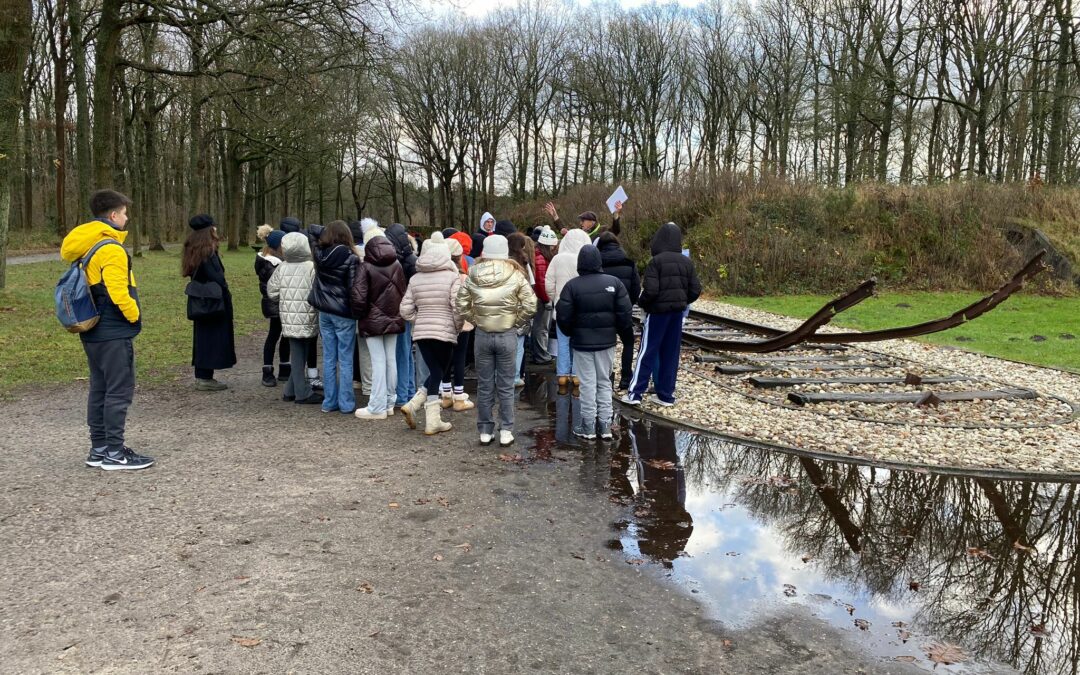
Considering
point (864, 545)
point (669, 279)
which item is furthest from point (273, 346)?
point (864, 545)

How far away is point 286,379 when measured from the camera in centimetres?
947

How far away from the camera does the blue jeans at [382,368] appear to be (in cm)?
764

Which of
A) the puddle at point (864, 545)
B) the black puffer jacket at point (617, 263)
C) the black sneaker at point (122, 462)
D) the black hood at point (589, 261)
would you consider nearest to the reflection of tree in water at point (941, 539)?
the puddle at point (864, 545)

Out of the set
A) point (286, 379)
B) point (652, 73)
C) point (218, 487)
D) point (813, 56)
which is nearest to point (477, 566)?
point (218, 487)

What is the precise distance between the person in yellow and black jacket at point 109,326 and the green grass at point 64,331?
3652 mm

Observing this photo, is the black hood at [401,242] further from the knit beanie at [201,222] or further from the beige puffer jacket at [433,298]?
the knit beanie at [201,222]

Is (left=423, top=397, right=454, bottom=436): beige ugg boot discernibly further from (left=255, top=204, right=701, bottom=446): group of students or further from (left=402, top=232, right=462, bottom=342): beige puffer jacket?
(left=402, top=232, right=462, bottom=342): beige puffer jacket

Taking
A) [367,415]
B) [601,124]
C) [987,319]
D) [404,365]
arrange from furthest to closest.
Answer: [601,124] → [987,319] → [404,365] → [367,415]

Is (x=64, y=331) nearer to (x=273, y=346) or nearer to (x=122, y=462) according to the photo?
(x=273, y=346)

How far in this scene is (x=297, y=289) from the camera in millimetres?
8000

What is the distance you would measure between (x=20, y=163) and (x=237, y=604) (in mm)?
32176

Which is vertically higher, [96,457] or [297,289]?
[297,289]

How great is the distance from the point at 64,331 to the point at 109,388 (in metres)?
7.79

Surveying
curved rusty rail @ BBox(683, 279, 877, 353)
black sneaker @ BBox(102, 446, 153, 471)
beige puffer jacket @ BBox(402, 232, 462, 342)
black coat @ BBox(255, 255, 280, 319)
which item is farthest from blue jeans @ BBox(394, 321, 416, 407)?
curved rusty rail @ BBox(683, 279, 877, 353)
